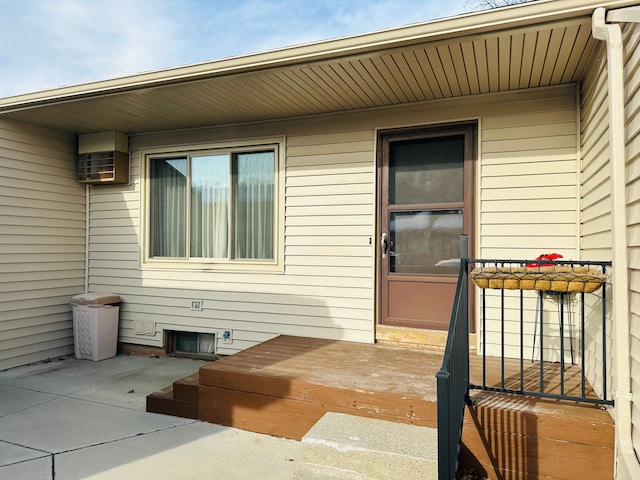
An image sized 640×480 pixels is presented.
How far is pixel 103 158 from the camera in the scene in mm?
4660

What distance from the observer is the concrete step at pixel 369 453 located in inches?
75.3

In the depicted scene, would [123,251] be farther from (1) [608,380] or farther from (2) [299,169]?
(1) [608,380]

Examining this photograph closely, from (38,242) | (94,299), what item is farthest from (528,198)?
(38,242)

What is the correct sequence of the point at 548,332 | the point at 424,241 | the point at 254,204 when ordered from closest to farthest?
the point at 548,332
the point at 424,241
the point at 254,204

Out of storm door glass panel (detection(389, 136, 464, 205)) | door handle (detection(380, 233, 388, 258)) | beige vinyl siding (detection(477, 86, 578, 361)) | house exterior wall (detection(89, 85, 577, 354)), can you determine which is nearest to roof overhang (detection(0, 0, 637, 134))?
house exterior wall (detection(89, 85, 577, 354))

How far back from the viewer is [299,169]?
159 inches

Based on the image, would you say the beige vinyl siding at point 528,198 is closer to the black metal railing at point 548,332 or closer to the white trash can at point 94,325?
the black metal railing at point 548,332

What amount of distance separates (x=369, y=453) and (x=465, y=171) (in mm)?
2430

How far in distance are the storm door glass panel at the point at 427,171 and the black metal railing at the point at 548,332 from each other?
80 centimetres

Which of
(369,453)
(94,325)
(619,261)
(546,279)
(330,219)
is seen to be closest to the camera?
(619,261)

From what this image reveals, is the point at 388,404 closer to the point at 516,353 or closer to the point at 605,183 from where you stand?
the point at 516,353

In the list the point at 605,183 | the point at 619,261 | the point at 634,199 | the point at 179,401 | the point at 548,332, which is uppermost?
the point at 605,183

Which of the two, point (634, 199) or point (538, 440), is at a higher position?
point (634, 199)

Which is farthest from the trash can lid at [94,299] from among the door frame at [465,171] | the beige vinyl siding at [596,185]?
the beige vinyl siding at [596,185]
